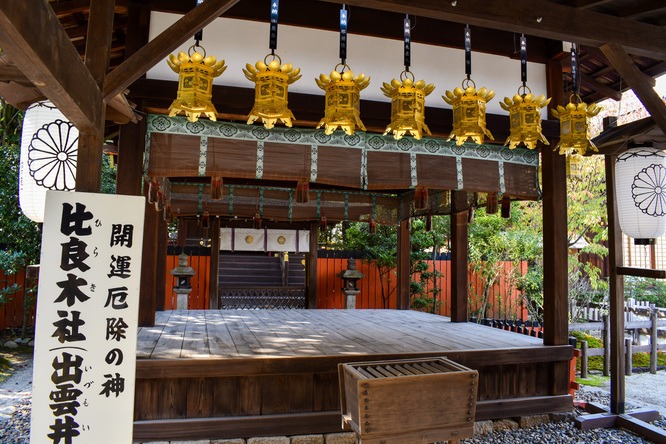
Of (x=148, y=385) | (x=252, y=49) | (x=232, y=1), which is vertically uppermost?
(x=252, y=49)

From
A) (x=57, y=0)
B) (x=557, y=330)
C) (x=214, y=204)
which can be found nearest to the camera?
(x=57, y=0)

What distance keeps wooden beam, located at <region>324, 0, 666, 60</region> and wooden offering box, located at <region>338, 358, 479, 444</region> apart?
2712 mm

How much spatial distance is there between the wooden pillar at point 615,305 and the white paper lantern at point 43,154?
572 centimetres

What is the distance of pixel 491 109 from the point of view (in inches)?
211

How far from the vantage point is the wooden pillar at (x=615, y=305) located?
17.1 ft

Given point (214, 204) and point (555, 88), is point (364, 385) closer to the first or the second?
point (555, 88)

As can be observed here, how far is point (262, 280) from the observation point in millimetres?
14859

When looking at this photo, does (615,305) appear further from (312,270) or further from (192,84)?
(312,270)

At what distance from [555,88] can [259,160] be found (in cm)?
380

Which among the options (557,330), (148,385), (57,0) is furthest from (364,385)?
(57,0)

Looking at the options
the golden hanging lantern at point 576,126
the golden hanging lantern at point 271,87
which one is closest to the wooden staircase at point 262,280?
the golden hanging lantern at point 271,87

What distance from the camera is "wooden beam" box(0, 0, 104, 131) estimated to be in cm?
→ 168

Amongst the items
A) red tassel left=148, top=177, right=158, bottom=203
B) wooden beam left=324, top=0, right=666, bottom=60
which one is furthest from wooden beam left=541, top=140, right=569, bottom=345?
red tassel left=148, top=177, right=158, bottom=203

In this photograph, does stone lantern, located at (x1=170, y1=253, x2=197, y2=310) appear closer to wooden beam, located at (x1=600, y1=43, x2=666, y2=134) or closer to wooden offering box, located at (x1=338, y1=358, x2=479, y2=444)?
wooden offering box, located at (x1=338, y1=358, x2=479, y2=444)
